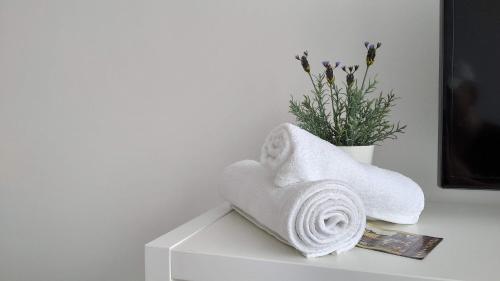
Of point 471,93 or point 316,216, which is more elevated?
point 471,93

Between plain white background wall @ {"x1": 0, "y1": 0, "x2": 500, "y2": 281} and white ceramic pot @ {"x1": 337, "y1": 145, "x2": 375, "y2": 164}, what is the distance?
0.20 meters

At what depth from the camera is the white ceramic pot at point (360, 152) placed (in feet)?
2.93

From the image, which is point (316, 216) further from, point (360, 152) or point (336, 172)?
point (360, 152)

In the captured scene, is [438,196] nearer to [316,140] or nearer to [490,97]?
[490,97]

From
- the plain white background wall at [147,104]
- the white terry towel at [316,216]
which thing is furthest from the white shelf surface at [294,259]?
the plain white background wall at [147,104]

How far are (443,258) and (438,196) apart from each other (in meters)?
0.43

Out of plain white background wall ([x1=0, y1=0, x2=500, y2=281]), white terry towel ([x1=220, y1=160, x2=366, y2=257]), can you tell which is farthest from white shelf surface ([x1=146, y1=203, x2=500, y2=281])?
plain white background wall ([x1=0, y1=0, x2=500, y2=281])

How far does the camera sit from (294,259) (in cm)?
66

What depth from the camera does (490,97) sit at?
85cm

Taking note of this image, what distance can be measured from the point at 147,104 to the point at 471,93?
0.77 m

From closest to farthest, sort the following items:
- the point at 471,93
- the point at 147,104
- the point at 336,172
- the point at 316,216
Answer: the point at 316,216 < the point at 336,172 < the point at 471,93 < the point at 147,104

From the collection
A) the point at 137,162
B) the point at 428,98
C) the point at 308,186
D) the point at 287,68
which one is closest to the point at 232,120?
the point at 287,68

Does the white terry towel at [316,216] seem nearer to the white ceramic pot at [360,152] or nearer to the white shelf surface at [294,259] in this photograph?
the white shelf surface at [294,259]

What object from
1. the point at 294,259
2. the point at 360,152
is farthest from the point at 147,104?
the point at 294,259
